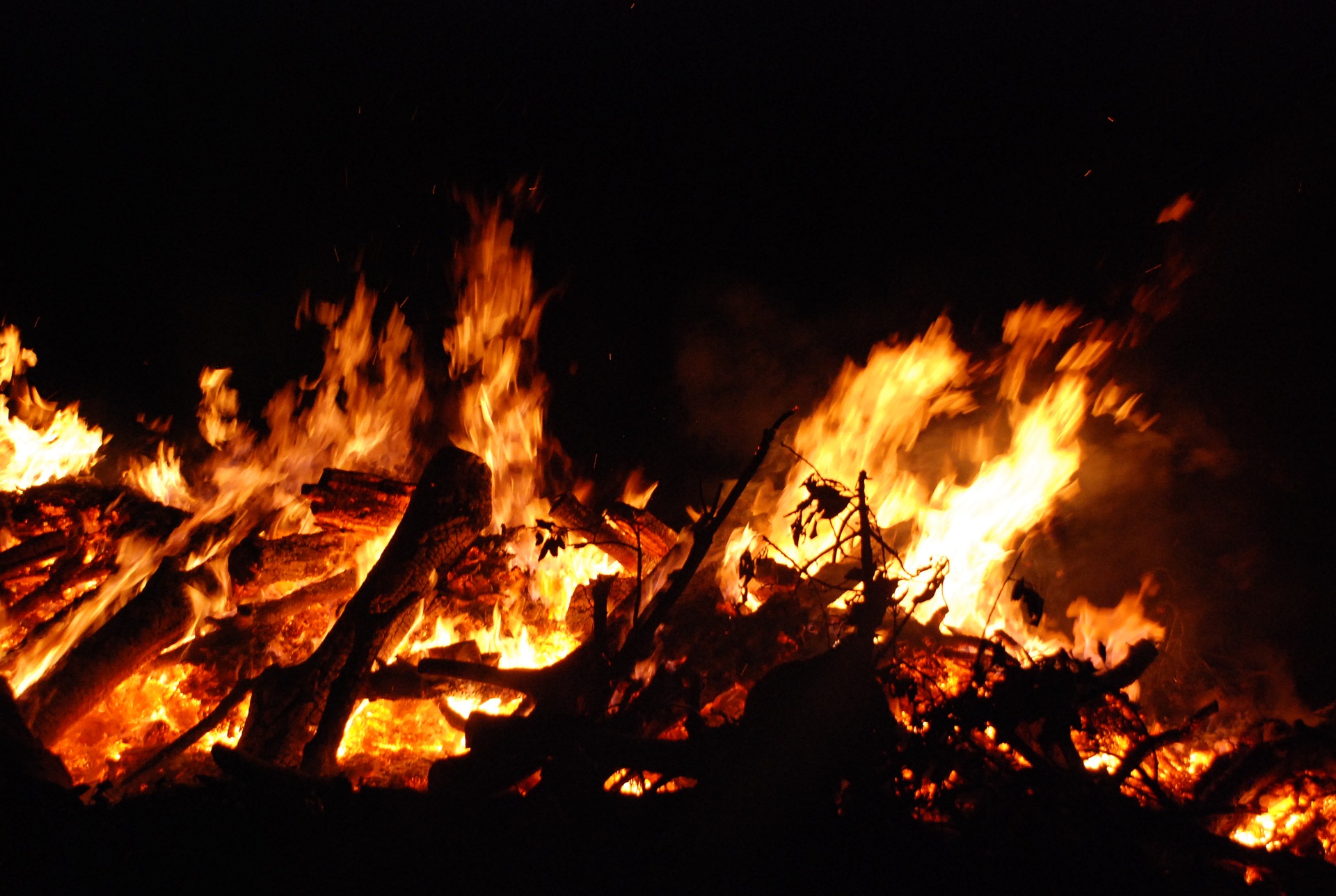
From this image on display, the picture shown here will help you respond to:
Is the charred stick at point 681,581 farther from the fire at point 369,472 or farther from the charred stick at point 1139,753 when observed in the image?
the charred stick at point 1139,753

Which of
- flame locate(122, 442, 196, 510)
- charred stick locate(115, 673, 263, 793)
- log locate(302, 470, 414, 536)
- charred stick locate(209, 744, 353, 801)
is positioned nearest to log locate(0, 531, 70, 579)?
flame locate(122, 442, 196, 510)

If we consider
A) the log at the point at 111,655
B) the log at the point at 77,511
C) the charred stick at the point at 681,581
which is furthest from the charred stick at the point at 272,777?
the log at the point at 77,511

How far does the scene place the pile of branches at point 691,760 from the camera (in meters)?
1.86

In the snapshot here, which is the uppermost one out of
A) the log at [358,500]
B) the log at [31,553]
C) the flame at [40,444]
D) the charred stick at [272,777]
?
the flame at [40,444]

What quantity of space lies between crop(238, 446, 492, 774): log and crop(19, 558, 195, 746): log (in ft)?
3.60

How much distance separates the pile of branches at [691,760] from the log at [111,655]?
0.04 feet

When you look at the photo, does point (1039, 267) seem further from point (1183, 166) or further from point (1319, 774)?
point (1319, 774)

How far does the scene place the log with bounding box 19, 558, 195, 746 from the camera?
3305mm

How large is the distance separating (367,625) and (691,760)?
7.48ft

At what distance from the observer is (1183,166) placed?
642 centimetres

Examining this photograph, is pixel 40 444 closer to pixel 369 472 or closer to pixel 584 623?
pixel 369 472

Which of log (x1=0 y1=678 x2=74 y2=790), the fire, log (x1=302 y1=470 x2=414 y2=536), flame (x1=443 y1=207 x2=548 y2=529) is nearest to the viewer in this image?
log (x1=0 y1=678 x2=74 y2=790)

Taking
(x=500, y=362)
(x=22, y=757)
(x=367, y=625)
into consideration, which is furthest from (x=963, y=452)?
(x=22, y=757)

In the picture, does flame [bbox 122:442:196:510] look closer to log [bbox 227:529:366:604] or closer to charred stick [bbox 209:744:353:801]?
log [bbox 227:529:366:604]
